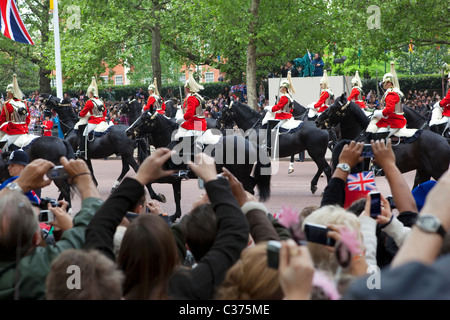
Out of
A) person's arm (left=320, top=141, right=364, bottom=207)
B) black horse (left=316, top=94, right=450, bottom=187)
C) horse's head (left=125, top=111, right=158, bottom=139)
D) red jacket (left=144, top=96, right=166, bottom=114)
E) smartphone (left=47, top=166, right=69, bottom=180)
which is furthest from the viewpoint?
red jacket (left=144, top=96, right=166, bottom=114)

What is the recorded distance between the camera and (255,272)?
204 cm

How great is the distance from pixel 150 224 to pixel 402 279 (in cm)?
138

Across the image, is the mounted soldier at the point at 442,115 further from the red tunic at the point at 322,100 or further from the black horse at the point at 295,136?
the red tunic at the point at 322,100

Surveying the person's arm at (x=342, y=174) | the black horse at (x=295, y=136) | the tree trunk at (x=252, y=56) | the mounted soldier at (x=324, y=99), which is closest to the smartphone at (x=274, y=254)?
the person's arm at (x=342, y=174)

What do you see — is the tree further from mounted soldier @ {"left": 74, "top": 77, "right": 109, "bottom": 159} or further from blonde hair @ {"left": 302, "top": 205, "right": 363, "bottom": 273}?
blonde hair @ {"left": 302, "top": 205, "right": 363, "bottom": 273}

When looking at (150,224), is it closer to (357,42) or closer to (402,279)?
(402,279)

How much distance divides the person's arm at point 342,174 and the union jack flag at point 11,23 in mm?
12652

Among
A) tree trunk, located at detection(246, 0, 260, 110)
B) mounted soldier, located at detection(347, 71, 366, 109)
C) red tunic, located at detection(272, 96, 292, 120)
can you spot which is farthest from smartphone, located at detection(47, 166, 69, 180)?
tree trunk, located at detection(246, 0, 260, 110)

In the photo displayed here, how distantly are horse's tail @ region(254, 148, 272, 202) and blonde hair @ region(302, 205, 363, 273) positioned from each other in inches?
232

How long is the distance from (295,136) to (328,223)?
1021 centimetres

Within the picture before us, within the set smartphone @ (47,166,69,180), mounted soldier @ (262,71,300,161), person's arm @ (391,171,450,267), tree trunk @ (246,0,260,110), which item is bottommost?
mounted soldier @ (262,71,300,161)

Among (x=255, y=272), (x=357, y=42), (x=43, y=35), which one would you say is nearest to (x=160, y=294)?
(x=255, y=272)

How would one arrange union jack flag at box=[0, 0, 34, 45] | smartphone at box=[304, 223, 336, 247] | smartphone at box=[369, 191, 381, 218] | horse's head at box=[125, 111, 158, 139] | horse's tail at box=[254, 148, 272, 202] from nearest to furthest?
smartphone at box=[304, 223, 336, 247] → smartphone at box=[369, 191, 381, 218] → horse's tail at box=[254, 148, 272, 202] → horse's head at box=[125, 111, 158, 139] → union jack flag at box=[0, 0, 34, 45]

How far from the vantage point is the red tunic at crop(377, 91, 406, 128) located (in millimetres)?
10172
